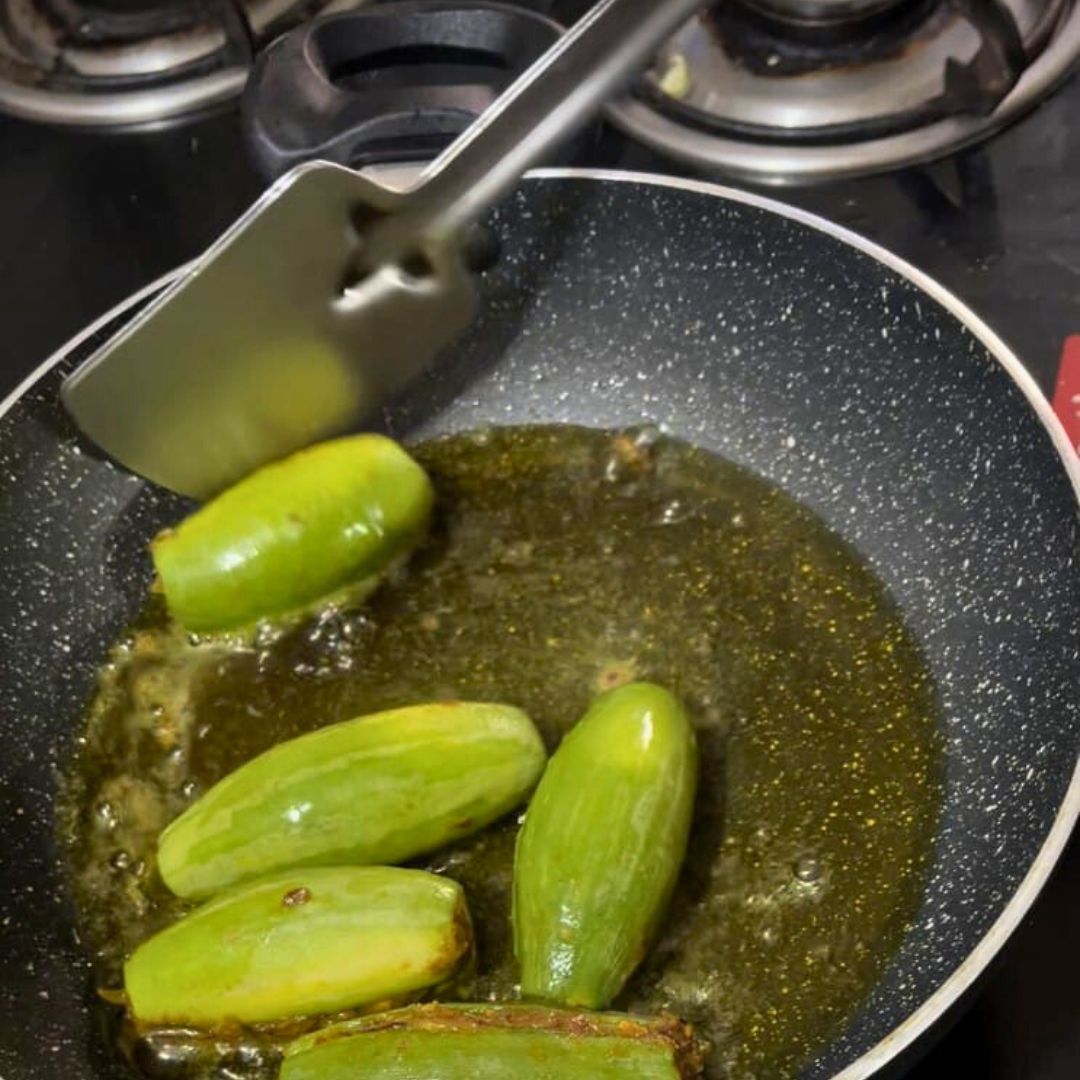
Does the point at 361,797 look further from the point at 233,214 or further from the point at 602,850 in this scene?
the point at 233,214

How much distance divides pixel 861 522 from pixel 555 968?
35cm

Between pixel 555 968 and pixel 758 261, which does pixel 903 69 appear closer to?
pixel 758 261

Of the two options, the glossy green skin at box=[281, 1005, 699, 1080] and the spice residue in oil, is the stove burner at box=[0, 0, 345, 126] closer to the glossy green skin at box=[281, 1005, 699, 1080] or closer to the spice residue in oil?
the spice residue in oil

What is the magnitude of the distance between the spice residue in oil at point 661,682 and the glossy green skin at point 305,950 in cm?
4

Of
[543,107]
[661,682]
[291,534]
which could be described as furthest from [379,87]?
[661,682]

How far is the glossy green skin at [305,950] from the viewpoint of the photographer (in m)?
0.64

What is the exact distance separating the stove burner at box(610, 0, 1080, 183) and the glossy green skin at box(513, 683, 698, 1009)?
429mm

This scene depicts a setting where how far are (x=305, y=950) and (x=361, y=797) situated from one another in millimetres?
81

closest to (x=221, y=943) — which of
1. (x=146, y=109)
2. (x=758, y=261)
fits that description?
(x=758, y=261)

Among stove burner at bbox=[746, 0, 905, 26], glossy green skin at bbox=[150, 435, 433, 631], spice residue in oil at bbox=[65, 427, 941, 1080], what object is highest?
stove burner at bbox=[746, 0, 905, 26]

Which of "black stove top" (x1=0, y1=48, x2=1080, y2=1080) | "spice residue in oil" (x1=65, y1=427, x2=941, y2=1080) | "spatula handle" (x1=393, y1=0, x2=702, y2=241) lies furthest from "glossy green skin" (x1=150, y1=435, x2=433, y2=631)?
"black stove top" (x1=0, y1=48, x2=1080, y2=1080)

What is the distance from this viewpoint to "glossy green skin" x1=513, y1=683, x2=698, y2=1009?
65cm

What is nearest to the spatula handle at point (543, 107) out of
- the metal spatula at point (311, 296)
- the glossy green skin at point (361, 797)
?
the metal spatula at point (311, 296)

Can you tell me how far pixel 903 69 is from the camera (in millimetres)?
984
